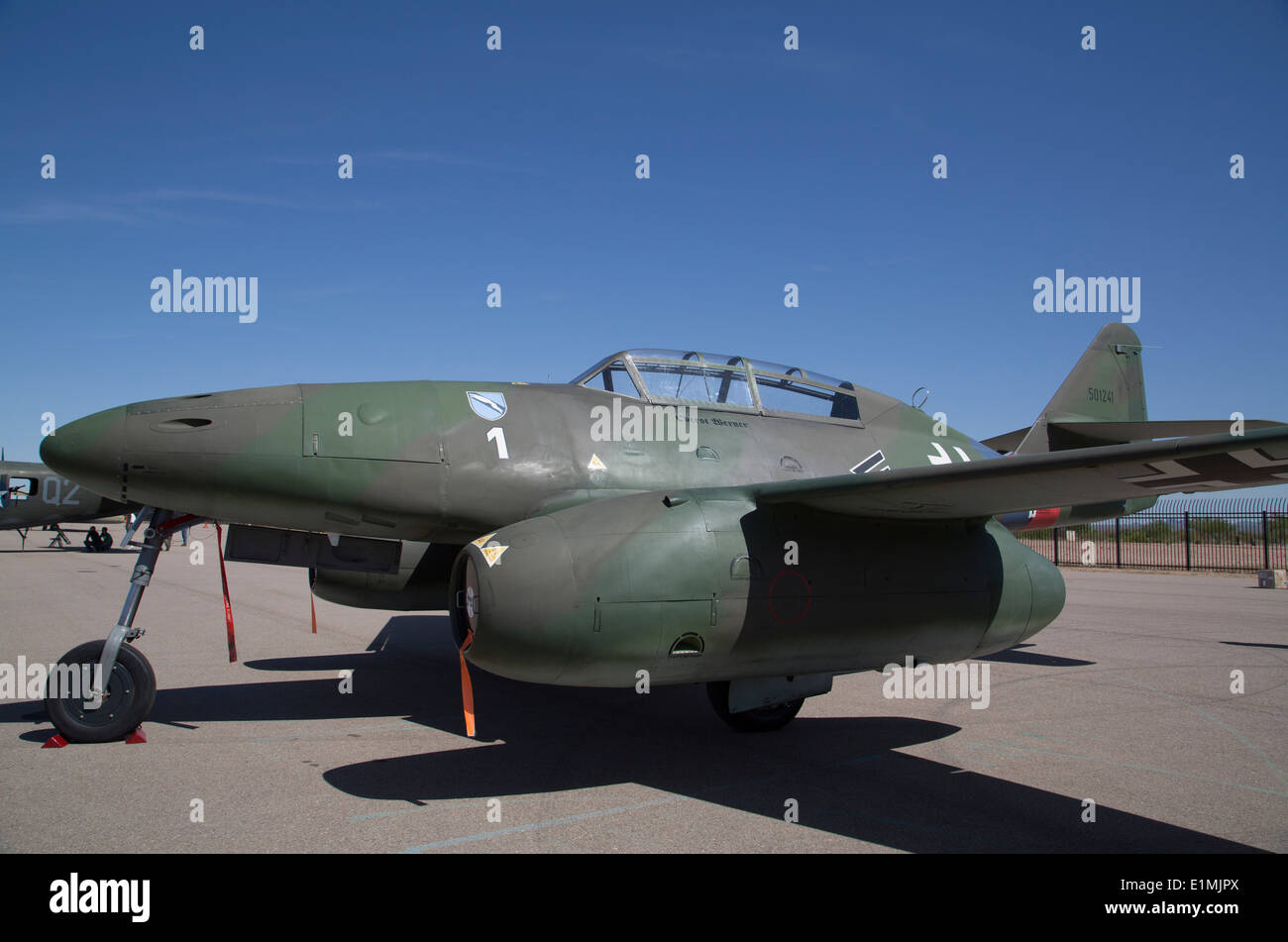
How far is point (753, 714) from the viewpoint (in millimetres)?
7023

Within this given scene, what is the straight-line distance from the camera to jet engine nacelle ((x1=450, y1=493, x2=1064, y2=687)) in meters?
4.89

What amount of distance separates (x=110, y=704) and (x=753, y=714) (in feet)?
16.5

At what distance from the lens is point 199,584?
75.4 feet

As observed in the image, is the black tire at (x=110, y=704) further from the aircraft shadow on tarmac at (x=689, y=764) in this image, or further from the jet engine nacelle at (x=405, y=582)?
the jet engine nacelle at (x=405, y=582)

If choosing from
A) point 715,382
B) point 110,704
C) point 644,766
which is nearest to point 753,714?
point 644,766

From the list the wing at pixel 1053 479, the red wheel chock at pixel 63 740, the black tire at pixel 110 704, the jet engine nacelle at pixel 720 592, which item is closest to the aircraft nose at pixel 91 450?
the black tire at pixel 110 704

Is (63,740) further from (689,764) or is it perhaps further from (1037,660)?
(1037,660)

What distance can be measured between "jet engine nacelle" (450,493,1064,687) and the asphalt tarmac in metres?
0.86

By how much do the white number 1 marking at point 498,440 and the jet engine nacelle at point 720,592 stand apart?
1.14 metres

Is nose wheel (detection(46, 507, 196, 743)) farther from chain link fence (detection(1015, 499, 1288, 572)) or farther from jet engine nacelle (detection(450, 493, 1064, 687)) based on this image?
chain link fence (detection(1015, 499, 1288, 572))

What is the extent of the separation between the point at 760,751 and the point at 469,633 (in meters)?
2.69

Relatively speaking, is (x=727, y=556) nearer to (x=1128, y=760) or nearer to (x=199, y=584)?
(x=1128, y=760)
